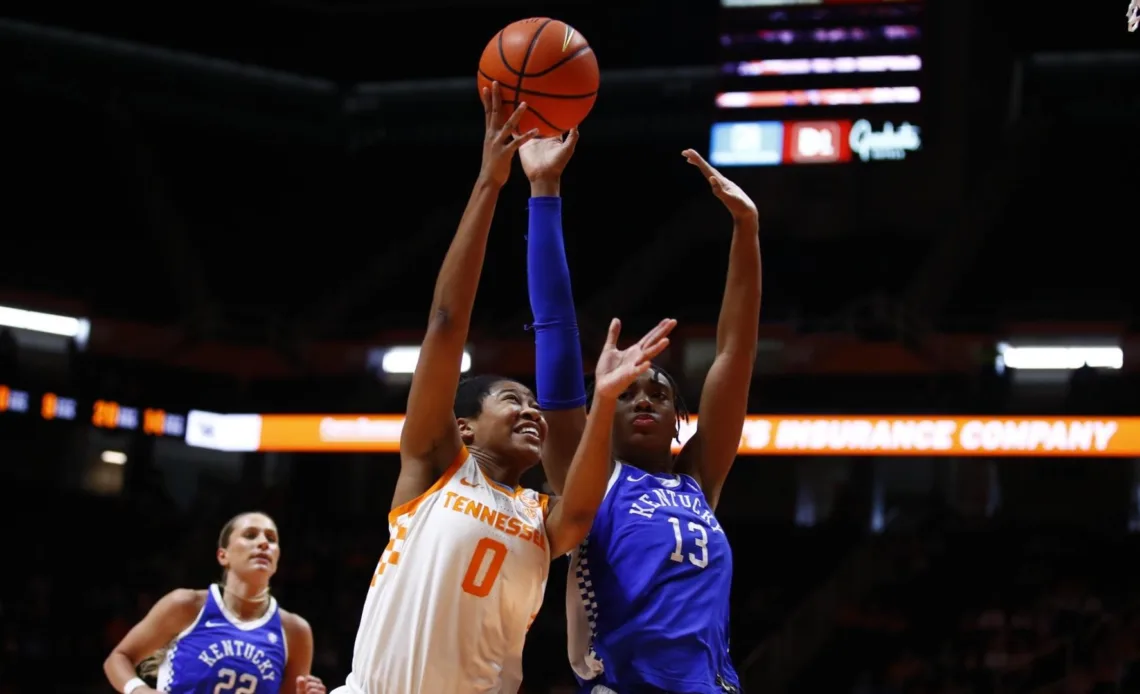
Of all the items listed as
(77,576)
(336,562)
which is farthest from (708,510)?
(77,576)

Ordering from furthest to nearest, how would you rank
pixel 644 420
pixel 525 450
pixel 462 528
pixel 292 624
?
pixel 292 624, pixel 644 420, pixel 525 450, pixel 462 528

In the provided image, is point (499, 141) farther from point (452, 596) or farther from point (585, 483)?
point (452, 596)

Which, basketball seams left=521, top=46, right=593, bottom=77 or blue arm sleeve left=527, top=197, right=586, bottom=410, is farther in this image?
basketball seams left=521, top=46, right=593, bottom=77

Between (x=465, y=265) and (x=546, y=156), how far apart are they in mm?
554

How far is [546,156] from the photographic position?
416 cm

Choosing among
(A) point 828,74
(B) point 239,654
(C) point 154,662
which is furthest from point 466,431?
(A) point 828,74

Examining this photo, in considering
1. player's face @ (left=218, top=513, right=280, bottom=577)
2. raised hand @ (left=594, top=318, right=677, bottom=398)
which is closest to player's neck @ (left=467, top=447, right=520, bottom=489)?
raised hand @ (left=594, top=318, right=677, bottom=398)

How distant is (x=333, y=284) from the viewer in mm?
18281

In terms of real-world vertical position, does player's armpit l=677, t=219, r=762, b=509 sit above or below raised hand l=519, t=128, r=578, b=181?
below

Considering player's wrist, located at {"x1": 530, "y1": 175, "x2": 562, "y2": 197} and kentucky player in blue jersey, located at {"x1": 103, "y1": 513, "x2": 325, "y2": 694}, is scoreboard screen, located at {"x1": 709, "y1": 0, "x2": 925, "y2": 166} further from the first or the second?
player's wrist, located at {"x1": 530, "y1": 175, "x2": 562, "y2": 197}

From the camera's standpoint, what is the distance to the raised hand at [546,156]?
4129 mm

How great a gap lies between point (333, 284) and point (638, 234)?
12.7 feet

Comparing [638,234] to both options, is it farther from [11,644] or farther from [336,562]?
[11,644]

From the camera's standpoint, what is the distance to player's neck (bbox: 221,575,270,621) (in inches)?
260
